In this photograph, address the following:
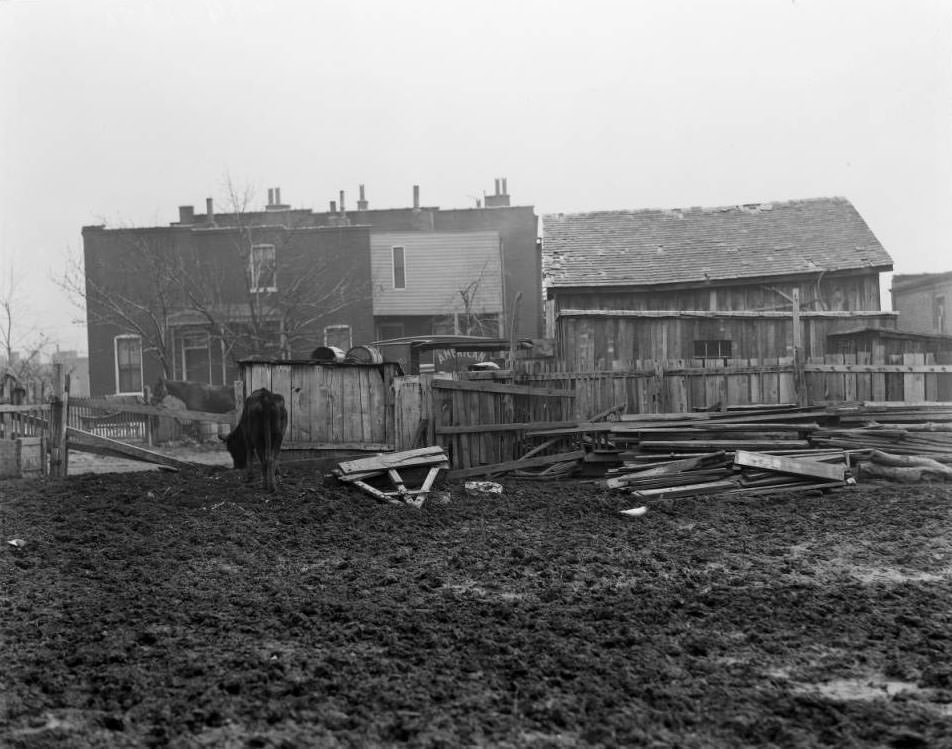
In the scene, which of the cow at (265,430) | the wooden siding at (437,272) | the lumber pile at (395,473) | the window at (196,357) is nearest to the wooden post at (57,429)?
the cow at (265,430)

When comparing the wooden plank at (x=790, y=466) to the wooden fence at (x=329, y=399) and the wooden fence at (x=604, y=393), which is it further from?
the wooden fence at (x=329, y=399)

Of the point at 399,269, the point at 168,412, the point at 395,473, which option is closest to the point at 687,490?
the point at 395,473

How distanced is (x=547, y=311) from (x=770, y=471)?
36.3ft

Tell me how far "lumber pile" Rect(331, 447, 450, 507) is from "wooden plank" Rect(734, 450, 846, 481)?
13.0 feet

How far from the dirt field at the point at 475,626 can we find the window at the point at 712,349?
8.35 meters

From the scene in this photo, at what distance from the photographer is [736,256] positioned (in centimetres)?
2275

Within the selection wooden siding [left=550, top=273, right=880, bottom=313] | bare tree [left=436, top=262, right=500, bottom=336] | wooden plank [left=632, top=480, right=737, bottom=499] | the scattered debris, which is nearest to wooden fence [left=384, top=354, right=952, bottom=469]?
the scattered debris

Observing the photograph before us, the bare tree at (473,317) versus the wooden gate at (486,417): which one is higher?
the bare tree at (473,317)

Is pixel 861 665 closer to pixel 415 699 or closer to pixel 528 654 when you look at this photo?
pixel 528 654

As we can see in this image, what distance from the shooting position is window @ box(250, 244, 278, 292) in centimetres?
2962

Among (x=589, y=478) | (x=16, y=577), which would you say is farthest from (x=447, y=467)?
(x=16, y=577)

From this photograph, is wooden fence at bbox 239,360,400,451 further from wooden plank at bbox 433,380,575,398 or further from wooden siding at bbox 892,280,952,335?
wooden siding at bbox 892,280,952,335

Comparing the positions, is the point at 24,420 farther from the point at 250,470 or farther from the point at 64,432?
the point at 250,470

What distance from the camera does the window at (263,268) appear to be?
97.2 feet
